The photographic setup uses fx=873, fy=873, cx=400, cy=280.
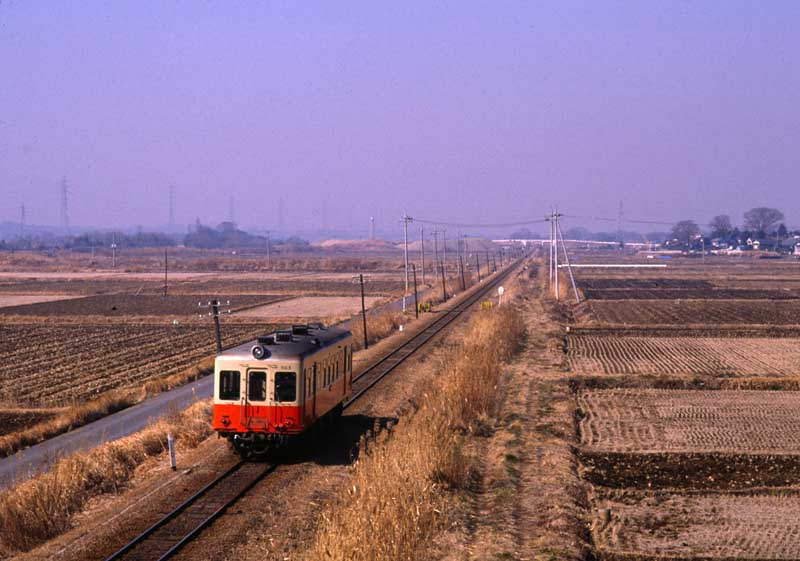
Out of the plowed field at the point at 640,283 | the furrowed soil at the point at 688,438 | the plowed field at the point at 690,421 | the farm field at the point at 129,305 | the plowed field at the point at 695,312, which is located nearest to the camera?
the furrowed soil at the point at 688,438

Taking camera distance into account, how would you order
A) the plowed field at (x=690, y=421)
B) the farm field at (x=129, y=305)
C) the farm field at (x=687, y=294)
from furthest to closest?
1. the farm field at (x=687, y=294)
2. the farm field at (x=129, y=305)
3. the plowed field at (x=690, y=421)

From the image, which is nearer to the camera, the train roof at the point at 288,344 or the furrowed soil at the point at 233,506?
the furrowed soil at the point at 233,506

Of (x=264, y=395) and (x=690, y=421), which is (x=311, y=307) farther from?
(x=264, y=395)

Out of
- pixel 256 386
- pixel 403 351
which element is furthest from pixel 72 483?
pixel 403 351

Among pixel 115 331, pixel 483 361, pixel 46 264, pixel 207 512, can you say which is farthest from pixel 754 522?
pixel 46 264

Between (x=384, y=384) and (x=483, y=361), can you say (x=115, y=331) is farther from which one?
(x=483, y=361)

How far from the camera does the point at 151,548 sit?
43.0 feet

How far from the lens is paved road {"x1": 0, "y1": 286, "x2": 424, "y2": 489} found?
20062mm

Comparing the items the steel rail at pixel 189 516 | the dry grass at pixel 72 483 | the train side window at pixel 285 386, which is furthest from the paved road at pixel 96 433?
the train side window at pixel 285 386

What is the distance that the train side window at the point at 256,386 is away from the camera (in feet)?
58.2

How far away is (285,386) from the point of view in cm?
1762

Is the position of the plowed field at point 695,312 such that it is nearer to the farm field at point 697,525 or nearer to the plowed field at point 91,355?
the plowed field at point 91,355

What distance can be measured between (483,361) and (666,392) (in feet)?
23.0

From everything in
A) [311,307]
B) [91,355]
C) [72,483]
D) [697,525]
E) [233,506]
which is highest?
[72,483]
